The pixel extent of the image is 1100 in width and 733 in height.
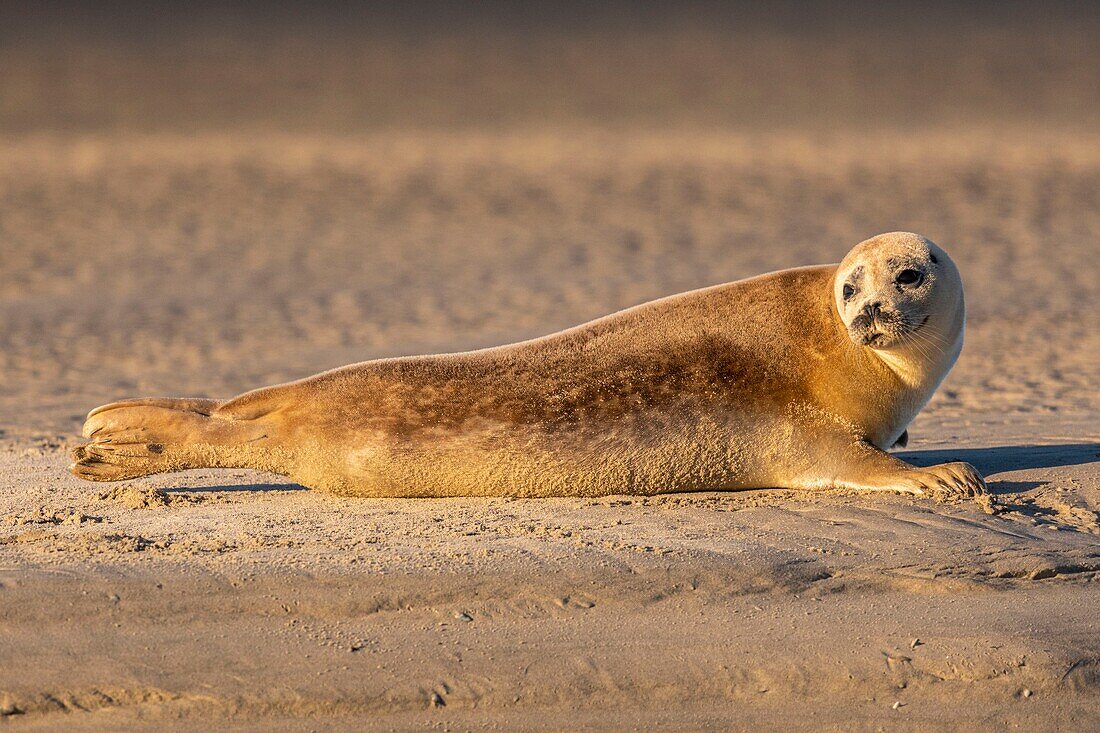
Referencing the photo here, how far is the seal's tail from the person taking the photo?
543 cm

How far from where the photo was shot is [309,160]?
24812 mm

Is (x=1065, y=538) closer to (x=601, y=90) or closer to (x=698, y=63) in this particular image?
(x=601, y=90)

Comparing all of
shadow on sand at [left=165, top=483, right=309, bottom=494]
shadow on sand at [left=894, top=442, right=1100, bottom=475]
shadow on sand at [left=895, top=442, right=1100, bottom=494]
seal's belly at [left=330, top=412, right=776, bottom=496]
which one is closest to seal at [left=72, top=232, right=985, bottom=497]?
seal's belly at [left=330, top=412, right=776, bottom=496]

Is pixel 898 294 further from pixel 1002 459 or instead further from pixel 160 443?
pixel 160 443

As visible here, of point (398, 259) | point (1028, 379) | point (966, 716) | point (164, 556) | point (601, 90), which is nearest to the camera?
point (966, 716)

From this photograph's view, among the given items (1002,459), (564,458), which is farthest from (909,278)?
(564,458)

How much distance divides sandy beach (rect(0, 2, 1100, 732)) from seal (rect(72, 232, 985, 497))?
0.15 m

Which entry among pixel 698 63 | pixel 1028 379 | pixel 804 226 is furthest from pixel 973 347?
pixel 698 63

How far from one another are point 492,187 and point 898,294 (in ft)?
54.6

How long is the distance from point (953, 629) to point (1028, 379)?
6.00 m

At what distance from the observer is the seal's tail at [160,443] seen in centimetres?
543

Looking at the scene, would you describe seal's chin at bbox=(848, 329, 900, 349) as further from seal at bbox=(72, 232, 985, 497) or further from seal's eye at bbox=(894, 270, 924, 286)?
seal's eye at bbox=(894, 270, 924, 286)

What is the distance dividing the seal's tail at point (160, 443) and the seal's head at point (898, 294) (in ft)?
7.42

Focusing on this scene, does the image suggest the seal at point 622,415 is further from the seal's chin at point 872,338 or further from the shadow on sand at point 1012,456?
the shadow on sand at point 1012,456
